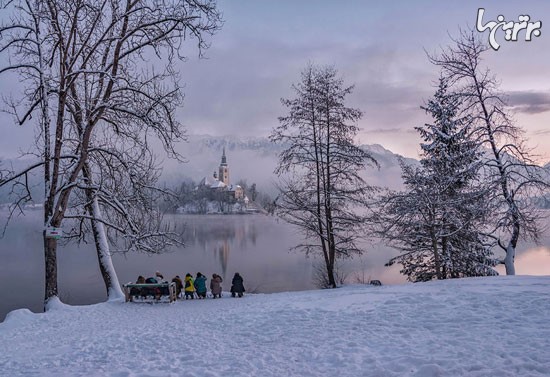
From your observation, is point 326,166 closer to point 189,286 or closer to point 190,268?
point 189,286

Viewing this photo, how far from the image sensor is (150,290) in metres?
14.1

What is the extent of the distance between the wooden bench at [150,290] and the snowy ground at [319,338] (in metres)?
2.69

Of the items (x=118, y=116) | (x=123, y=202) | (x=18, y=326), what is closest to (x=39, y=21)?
(x=118, y=116)

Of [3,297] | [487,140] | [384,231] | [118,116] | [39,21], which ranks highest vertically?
[39,21]

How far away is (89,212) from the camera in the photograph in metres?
16.2

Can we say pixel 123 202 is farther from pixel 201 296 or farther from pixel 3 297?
pixel 3 297

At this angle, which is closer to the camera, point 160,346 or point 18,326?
point 160,346

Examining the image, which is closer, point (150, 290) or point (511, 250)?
point (150, 290)

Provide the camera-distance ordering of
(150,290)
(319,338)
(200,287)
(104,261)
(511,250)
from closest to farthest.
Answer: (319,338) < (150,290) < (104,261) < (511,250) < (200,287)

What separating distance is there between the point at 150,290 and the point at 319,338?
8.38 m

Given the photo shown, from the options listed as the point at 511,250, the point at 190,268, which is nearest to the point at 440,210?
the point at 511,250

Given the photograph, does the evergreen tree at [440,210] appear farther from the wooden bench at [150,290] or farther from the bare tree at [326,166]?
the wooden bench at [150,290]

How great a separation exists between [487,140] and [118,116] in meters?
13.3

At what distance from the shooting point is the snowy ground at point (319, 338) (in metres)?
5.78
